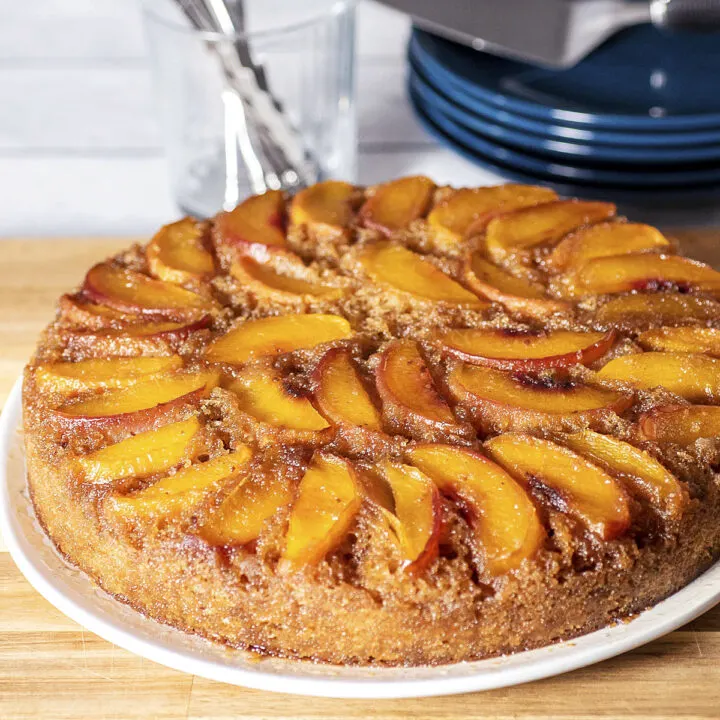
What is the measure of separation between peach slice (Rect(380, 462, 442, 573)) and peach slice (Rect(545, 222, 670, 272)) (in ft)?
2.80

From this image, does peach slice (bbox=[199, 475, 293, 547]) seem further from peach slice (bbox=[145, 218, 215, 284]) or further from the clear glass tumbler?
the clear glass tumbler

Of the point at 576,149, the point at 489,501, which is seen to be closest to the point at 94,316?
the point at 489,501

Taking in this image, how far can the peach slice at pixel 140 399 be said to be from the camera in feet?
7.15

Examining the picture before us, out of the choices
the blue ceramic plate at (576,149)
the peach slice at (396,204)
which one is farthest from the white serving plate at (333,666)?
the blue ceramic plate at (576,149)

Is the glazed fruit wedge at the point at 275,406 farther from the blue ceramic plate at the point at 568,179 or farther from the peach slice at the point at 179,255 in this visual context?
the blue ceramic plate at the point at 568,179

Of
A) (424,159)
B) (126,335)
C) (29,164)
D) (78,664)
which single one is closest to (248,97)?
(424,159)

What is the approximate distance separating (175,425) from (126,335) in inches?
14.7

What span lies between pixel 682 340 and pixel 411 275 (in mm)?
630

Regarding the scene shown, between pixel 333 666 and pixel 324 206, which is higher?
pixel 324 206

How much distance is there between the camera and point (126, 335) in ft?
7.94

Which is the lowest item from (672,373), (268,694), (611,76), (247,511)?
(268,694)

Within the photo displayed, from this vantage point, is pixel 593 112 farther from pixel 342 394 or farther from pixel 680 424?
pixel 342 394

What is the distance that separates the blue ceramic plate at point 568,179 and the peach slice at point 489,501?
1689 mm

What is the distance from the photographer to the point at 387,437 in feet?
6.87
